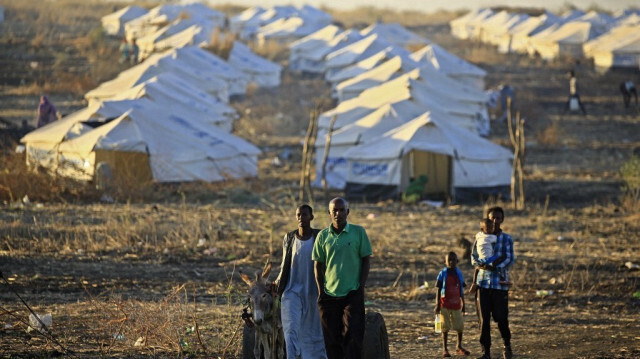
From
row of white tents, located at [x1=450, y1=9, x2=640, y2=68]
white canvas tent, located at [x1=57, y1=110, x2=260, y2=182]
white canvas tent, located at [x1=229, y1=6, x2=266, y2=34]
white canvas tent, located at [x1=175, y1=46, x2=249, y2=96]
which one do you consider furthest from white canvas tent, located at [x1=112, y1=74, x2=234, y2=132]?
white canvas tent, located at [x1=229, y1=6, x2=266, y2=34]

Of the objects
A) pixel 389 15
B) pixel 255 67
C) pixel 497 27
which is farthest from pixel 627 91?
pixel 389 15

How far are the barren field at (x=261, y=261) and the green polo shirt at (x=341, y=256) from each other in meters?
1.28

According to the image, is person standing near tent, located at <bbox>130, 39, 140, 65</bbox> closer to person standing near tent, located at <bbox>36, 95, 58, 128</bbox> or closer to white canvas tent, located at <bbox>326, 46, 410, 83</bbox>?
white canvas tent, located at <bbox>326, 46, 410, 83</bbox>

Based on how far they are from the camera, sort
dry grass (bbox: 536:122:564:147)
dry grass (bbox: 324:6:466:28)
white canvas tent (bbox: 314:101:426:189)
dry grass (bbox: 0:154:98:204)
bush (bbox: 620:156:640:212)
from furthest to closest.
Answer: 1. dry grass (bbox: 324:6:466:28)
2. dry grass (bbox: 536:122:564:147)
3. white canvas tent (bbox: 314:101:426:189)
4. dry grass (bbox: 0:154:98:204)
5. bush (bbox: 620:156:640:212)

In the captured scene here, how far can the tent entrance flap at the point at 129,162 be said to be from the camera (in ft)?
67.7

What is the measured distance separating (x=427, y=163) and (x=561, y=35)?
3032 centimetres

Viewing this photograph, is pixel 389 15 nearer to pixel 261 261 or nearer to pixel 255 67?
pixel 255 67

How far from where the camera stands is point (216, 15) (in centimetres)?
6288

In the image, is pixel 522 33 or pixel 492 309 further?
pixel 522 33

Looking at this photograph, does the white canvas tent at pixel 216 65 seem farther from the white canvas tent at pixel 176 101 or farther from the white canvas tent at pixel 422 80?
the white canvas tent at pixel 176 101

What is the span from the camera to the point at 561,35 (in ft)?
163

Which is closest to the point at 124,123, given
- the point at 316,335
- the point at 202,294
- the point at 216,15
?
the point at 202,294

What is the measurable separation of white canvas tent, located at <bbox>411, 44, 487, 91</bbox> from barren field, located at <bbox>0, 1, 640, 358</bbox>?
9.74m

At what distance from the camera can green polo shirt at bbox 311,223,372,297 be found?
23.4 ft
